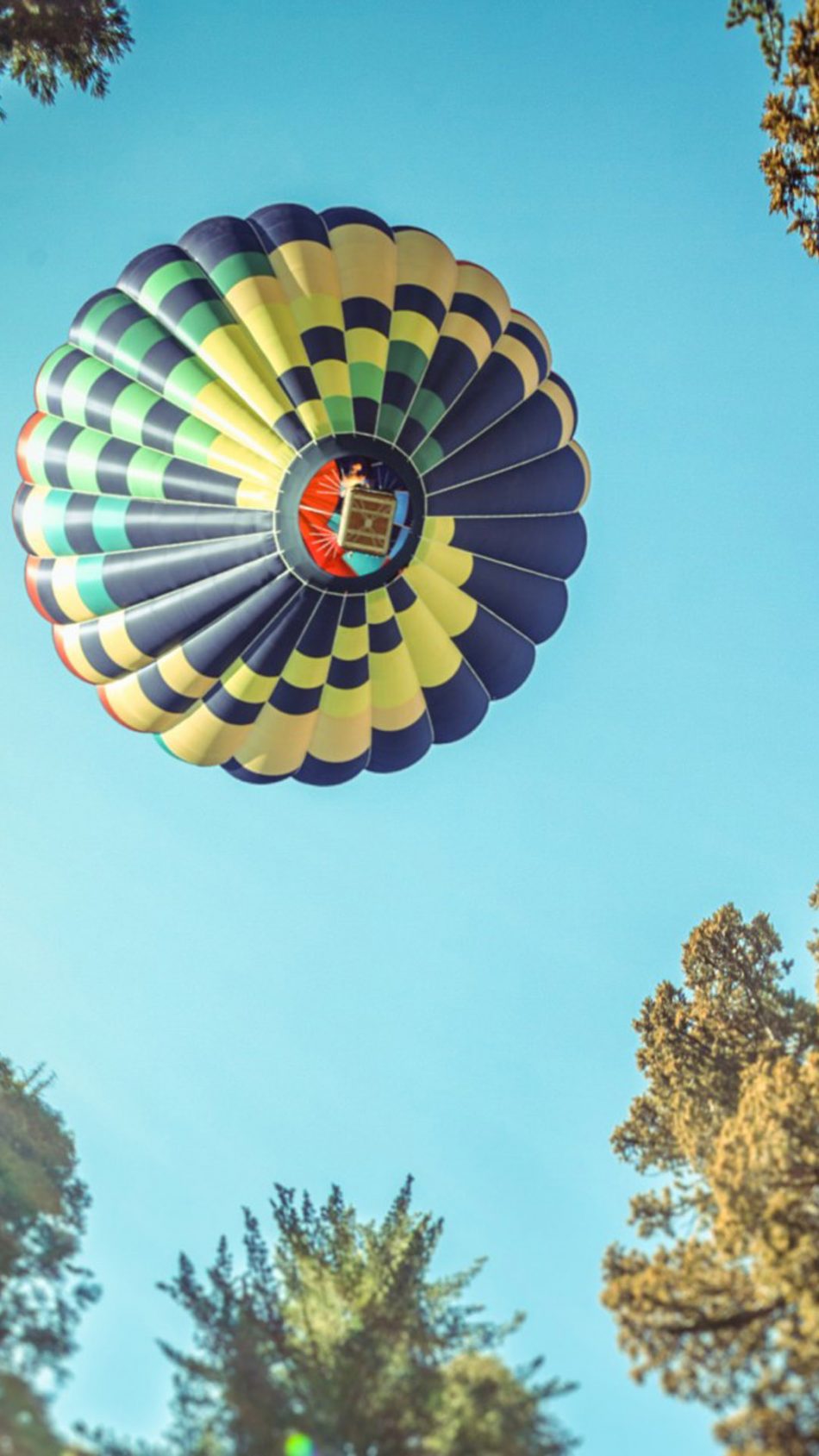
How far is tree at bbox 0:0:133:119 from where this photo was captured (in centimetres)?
1295

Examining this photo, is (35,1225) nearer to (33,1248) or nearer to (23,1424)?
(33,1248)

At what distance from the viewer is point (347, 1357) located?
11750mm

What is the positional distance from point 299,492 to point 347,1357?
404 inches

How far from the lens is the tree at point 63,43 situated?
1295cm

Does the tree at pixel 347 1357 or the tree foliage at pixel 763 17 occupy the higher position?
the tree foliage at pixel 763 17

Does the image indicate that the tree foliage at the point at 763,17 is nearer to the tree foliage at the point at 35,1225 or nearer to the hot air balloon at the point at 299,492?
the hot air balloon at the point at 299,492

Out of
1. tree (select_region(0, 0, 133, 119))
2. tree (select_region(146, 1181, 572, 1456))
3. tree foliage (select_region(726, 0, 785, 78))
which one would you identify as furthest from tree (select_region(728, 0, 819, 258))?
tree (select_region(146, 1181, 572, 1456))

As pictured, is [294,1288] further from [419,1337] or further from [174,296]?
[174,296]

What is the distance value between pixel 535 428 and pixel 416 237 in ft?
9.94

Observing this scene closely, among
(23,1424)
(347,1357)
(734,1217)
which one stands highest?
(734,1217)

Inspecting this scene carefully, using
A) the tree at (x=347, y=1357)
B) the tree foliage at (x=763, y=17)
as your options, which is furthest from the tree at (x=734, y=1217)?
the tree foliage at (x=763, y=17)

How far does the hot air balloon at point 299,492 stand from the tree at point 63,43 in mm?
2245

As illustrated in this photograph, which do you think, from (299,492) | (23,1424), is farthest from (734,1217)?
(299,492)

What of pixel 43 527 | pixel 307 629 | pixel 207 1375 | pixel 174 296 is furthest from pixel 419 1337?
pixel 174 296
